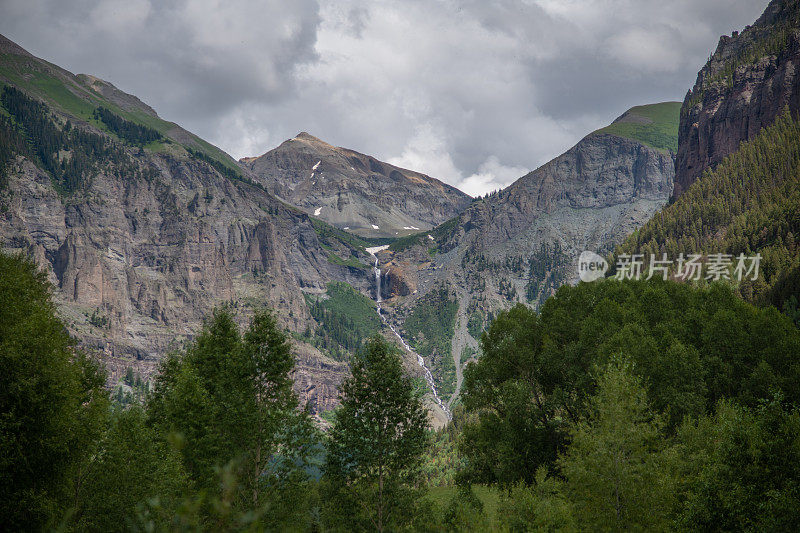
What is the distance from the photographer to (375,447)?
33.3 meters

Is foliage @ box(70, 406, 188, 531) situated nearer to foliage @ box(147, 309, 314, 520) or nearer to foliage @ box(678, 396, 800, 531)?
foliage @ box(147, 309, 314, 520)

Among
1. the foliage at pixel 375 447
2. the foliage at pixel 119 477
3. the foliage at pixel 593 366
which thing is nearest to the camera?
the foliage at pixel 119 477

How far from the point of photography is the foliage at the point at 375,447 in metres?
31.5

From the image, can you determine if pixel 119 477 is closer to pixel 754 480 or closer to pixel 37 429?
pixel 37 429

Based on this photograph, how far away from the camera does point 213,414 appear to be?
103ft

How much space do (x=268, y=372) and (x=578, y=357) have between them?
3017 cm

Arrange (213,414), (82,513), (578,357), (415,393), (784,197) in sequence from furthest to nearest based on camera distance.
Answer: (784,197), (578,357), (415,393), (213,414), (82,513)

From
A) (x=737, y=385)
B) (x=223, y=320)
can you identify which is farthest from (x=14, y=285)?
(x=737, y=385)

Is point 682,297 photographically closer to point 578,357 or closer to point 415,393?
point 578,357

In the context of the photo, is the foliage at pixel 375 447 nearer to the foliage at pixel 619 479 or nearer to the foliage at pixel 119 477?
the foliage at pixel 119 477

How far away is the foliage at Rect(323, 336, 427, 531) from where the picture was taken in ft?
103

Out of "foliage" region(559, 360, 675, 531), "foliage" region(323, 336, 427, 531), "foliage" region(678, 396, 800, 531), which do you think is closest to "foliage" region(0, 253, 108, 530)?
"foliage" region(323, 336, 427, 531)

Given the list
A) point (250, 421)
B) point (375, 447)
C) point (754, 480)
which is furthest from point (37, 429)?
point (754, 480)

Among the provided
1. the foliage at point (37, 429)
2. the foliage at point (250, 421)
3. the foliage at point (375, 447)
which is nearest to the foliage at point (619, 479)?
the foliage at point (375, 447)
